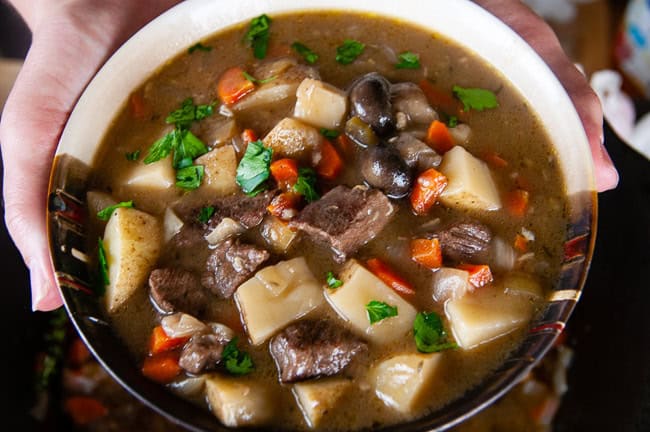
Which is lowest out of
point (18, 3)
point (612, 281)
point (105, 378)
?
point (105, 378)

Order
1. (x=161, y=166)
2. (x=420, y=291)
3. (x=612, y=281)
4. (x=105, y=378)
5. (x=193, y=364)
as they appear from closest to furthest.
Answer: (x=193, y=364) < (x=420, y=291) < (x=161, y=166) < (x=612, y=281) < (x=105, y=378)

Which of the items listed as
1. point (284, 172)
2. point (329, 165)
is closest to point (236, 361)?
point (284, 172)

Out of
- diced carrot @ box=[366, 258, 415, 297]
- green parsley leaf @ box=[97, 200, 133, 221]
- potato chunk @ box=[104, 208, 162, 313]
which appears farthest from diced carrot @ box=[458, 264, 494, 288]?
green parsley leaf @ box=[97, 200, 133, 221]

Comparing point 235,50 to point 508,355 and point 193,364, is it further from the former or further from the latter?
point 508,355

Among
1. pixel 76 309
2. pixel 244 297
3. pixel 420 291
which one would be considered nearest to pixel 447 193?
pixel 420 291

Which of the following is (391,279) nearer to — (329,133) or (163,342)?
(329,133)

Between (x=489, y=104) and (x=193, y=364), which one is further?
(x=489, y=104)

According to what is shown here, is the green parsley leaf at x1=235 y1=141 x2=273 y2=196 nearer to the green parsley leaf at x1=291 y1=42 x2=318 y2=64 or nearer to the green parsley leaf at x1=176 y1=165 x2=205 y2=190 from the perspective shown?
the green parsley leaf at x1=176 y1=165 x2=205 y2=190
